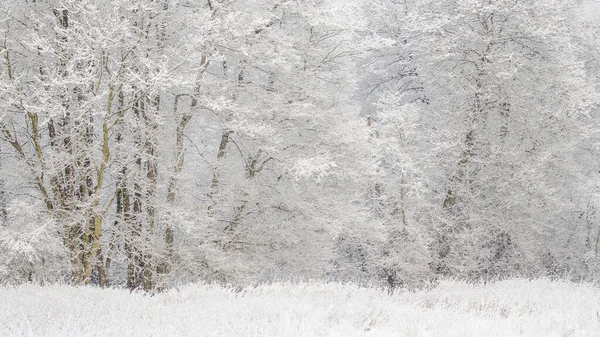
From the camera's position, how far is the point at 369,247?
682 inches

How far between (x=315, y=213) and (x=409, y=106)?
230 inches

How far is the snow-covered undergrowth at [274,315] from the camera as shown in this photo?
490 centimetres

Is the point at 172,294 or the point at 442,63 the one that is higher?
the point at 442,63

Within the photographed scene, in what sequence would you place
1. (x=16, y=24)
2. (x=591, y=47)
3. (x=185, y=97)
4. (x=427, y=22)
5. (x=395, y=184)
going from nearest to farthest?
(x=16, y=24)
(x=185, y=97)
(x=427, y=22)
(x=395, y=184)
(x=591, y=47)

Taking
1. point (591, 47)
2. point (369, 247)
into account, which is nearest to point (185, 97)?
point (369, 247)

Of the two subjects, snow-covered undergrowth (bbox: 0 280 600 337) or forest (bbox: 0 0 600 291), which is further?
forest (bbox: 0 0 600 291)

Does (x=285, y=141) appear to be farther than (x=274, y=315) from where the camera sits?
Yes

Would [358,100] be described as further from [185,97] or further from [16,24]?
[16,24]

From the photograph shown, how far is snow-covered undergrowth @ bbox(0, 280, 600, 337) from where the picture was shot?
490 centimetres

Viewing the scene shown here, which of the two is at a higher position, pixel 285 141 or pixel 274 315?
pixel 285 141

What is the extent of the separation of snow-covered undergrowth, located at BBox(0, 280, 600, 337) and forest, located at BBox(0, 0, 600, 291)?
3754 mm

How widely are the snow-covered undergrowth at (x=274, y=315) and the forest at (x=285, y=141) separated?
3.75 meters

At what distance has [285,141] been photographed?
14.7 meters

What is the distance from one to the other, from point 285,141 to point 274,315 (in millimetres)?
9262
